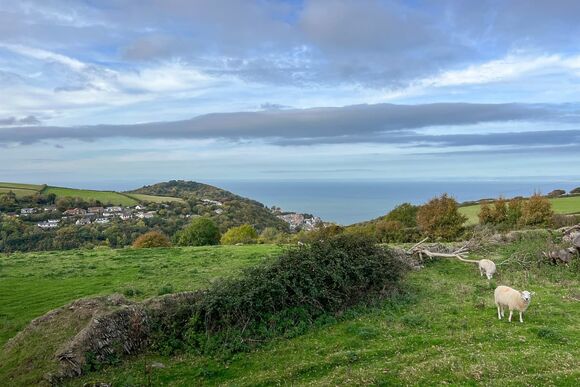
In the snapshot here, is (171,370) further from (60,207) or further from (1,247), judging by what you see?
(60,207)

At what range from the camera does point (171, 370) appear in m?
12.0

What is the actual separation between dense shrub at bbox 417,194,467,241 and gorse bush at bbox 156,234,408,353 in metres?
33.2

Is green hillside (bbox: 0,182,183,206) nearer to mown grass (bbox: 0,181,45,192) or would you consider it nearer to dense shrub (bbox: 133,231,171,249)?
mown grass (bbox: 0,181,45,192)

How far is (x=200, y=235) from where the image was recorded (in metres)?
57.3

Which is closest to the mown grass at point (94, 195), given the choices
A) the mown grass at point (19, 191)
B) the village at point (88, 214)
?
the mown grass at point (19, 191)

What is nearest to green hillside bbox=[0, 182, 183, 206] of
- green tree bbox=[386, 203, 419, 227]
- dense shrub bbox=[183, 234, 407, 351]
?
green tree bbox=[386, 203, 419, 227]

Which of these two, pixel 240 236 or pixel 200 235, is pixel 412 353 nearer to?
pixel 200 235

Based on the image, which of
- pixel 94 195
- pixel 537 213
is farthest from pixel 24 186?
pixel 537 213

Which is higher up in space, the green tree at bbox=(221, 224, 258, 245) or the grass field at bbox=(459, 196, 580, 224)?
the grass field at bbox=(459, 196, 580, 224)

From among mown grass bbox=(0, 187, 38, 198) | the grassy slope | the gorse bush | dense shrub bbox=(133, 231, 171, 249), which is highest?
mown grass bbox=(0, 187, 38, 198)

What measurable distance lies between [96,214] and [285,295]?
8674 centimetres

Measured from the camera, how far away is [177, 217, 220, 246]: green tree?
5659 cm

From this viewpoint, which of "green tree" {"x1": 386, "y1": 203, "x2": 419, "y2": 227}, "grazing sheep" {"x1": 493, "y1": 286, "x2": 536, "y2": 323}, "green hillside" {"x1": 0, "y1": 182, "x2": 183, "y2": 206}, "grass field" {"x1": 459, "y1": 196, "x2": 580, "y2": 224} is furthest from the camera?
"green hillside" {"x1": 0, "y1": 182, "x2": 183, "y2": 206}

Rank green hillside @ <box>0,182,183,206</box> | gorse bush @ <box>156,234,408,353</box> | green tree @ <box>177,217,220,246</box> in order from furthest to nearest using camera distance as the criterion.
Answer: green hillside @ <box>0,182,183,206</box> < green tree @ <box>177,217,220,246</box> < gorse bush @ <box>156,234,408,353</box>
